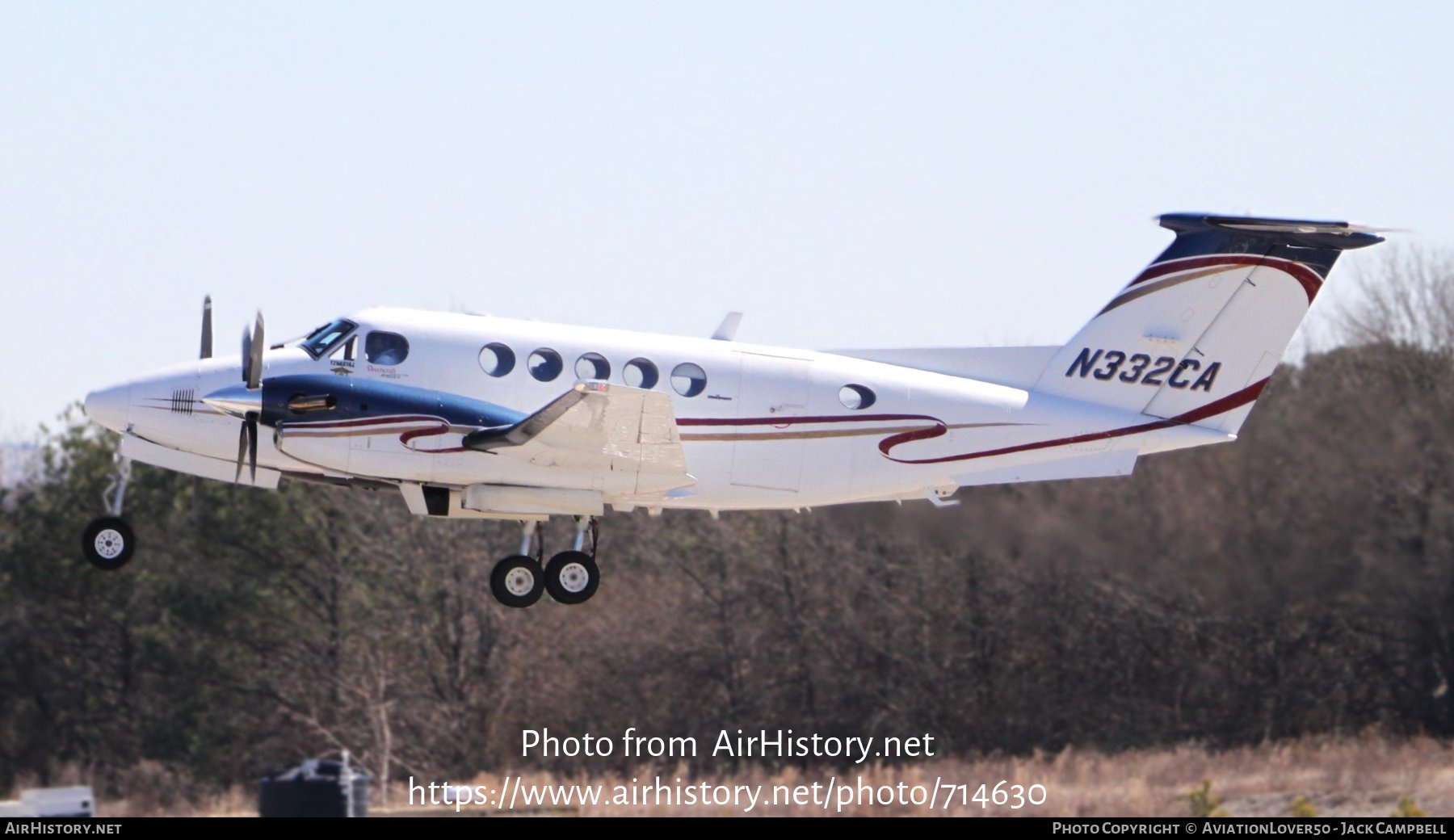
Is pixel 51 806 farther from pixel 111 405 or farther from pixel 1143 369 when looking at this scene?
pixel 1143 369

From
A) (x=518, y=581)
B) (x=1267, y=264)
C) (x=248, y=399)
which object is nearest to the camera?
(x=248, y=399)

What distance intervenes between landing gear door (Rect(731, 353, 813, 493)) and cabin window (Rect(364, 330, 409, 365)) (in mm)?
3262

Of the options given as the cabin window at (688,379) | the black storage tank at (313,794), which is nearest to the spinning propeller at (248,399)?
the cabin window at (688,379)

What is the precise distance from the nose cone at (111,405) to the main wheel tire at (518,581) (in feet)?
12.5

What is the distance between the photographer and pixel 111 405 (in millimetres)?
17047

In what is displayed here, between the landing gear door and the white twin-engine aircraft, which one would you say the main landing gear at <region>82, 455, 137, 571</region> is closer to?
the white twin-engine aircraft

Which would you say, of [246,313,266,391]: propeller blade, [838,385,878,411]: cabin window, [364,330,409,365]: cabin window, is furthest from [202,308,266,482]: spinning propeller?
[838,385,878,411]: cabin window

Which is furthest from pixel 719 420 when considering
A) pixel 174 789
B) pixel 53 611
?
→ pixel 53 611

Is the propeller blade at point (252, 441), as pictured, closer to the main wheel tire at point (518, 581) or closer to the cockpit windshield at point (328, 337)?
the cockpit windshield at point (328, 337)

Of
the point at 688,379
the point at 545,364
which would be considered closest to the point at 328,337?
the point at 545,364

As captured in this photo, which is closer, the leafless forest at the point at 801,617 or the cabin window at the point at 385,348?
the cabin window at the point at 385,348

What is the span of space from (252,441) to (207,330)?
2.45 metres

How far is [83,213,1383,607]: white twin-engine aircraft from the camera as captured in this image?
16.8 meters

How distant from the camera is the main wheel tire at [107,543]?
1769 centimetres
